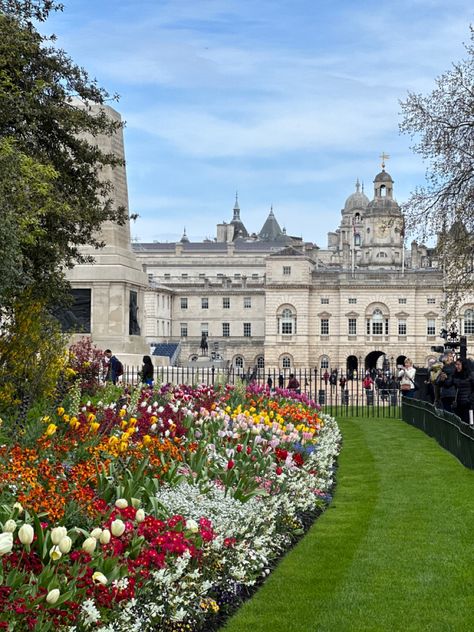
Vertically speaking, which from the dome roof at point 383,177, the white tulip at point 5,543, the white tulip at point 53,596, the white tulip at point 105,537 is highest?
the dome roof at point 383,177

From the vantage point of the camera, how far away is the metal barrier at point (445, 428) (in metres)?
16.6

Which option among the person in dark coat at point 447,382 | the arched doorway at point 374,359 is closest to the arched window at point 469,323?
the arched doorway at point 374,359

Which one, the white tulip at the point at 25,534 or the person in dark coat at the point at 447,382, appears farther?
the person in dark coat at the point at 447,382

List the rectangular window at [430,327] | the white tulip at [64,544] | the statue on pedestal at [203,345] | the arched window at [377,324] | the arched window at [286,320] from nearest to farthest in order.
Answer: the white tulip at [64,544]
the statue on pedestal at [203,345]
the rectangular window at [430,327]
the arched window at [286,320]
the arched window at [377,324]

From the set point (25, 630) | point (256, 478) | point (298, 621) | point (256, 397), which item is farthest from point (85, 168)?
point (25, 630)

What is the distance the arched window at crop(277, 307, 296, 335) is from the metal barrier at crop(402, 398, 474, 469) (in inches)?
2963

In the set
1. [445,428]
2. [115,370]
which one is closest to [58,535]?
[445,428]

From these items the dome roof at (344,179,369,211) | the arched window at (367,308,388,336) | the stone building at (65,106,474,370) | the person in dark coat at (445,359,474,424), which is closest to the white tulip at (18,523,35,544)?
the person in dark coat at (445,359,474,424)

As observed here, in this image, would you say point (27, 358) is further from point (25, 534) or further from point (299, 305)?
point (299, 305)

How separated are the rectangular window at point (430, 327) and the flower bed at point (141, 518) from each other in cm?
9172

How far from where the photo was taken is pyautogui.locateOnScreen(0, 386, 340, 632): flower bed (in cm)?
624

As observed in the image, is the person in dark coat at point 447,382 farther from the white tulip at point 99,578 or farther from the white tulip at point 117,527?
the white tulip at point 99,578

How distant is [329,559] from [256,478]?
4.59 feet

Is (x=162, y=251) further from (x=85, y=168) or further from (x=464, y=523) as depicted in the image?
(x=464, y=523)
